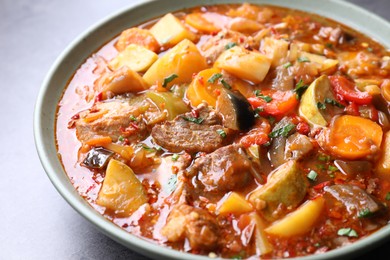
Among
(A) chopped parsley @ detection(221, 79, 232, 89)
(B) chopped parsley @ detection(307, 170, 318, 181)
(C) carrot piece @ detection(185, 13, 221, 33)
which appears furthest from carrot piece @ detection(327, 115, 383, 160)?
(C) carrot piece @ detection(185, 13, 221, 33)

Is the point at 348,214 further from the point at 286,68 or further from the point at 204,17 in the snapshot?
the point at 204,17

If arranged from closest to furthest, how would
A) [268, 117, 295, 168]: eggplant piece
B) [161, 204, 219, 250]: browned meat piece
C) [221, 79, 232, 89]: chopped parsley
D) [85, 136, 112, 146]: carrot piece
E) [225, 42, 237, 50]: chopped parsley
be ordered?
[161, 204, 219, 250]: browned meat piece, [268, 117, 295, 168]: eggplant piece, [85, 136, 112, 146]: carrot piece, [221, 79, 232, 89]: chopped parsley, [225, 42, 237, 50]: chopped parsley

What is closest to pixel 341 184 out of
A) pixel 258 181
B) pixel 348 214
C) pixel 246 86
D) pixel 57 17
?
pixel 348 214

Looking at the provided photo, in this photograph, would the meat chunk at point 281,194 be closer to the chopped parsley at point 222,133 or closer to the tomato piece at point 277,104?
the chopped parsley at point 222,133

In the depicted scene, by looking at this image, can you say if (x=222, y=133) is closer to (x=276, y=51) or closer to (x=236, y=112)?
(x=236, y=112)

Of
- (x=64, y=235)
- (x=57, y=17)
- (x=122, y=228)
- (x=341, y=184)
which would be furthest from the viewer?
(x=57, y=17)

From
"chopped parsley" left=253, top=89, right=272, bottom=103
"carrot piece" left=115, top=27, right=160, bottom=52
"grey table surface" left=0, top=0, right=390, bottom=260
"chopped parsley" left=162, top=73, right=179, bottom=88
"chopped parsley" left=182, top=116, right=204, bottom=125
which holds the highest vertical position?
"carrot piece" left=115, top=27, right=160, bottom=52

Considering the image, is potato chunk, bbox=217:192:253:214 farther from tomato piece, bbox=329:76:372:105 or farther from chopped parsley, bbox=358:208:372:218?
tomato piece, bbox=329:76:372:105

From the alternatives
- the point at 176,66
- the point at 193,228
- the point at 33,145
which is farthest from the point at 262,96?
the point at 33,145
